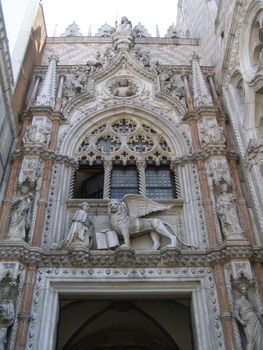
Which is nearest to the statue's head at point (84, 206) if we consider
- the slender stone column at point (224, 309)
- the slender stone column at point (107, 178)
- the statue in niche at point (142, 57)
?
the slender stone column at point (107, 178)

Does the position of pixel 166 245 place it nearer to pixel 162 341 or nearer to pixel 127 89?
pixel 162 341

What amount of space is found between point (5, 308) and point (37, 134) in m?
4.80

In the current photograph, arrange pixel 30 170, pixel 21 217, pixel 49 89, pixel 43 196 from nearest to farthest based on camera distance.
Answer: pixel 21 217
pixel 43 196
pixel 30 170
pixel 49 89

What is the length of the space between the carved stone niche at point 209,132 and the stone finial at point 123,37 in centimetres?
451

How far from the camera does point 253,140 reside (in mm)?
10422

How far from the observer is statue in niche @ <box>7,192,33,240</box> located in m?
9.21

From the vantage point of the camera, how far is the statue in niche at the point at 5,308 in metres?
7.85

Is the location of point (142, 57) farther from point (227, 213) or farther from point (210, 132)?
point (227, 213)

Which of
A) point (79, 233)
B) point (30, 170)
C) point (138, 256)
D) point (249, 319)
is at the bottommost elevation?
point (249, 319)

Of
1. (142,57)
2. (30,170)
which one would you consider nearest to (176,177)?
(30,170)

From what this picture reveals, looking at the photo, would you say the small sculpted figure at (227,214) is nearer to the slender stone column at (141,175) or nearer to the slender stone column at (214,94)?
the slender stone column at (141,175)

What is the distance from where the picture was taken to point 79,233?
933 centimetres

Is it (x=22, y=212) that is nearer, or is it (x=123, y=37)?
(x=22, y=212)

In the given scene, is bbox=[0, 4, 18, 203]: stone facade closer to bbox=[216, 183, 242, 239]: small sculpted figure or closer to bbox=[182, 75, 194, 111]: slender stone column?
bbox=[182, 75, 194, 111]: slender stone column
